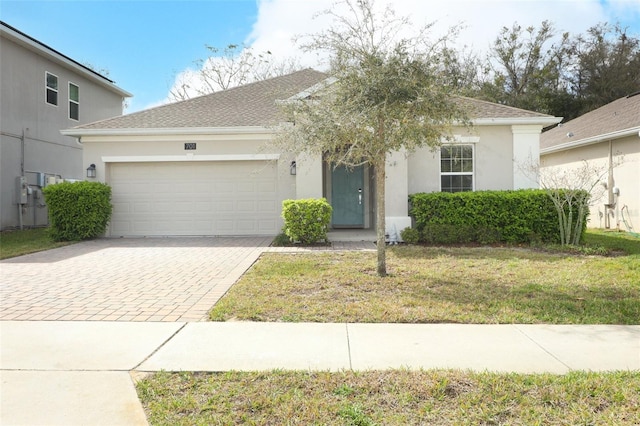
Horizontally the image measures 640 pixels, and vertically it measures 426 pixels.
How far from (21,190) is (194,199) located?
22.5 feet

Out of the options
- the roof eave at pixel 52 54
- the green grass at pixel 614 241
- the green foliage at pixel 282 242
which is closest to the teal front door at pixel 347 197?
the green foliage at pixel 282 242

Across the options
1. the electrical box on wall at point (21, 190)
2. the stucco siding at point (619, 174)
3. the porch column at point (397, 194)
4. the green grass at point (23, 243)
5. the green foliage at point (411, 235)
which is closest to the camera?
the green grass at point (23, 243)

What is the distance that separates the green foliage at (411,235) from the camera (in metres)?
11.3

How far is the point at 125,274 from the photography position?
7.69 meters

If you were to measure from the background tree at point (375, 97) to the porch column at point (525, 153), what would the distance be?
6.38 meters

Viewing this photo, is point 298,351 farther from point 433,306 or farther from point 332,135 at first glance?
point 332,135

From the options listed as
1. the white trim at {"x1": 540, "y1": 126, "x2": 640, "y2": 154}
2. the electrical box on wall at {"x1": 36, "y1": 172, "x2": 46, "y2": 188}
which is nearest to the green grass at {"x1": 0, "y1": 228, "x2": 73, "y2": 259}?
the electrical box on wall at {"x1": 36, "y1": 172, "x2": 46, "y2": 188}

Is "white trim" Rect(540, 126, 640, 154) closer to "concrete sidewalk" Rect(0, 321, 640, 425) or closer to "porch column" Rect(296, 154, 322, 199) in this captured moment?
"porch column" Rect(296, 154, 322, 199)

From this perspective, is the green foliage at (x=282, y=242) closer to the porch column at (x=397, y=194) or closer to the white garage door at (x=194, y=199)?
Answer: the white garage door at (x=194, y=199)

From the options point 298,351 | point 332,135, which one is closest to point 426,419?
point 298,351

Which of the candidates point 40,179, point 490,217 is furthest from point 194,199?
point 490,217

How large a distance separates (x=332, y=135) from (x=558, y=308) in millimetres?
3824

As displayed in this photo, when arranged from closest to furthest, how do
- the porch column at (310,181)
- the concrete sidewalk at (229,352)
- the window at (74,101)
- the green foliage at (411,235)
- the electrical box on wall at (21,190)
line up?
the concrete sidewalk at (229,352) < the green foliage at (411,235) < the porch column at (310,181) < the electrical box on wall at (21,190) < the window at (74,101)

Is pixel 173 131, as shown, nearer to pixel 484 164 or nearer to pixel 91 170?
pixel 91 170
